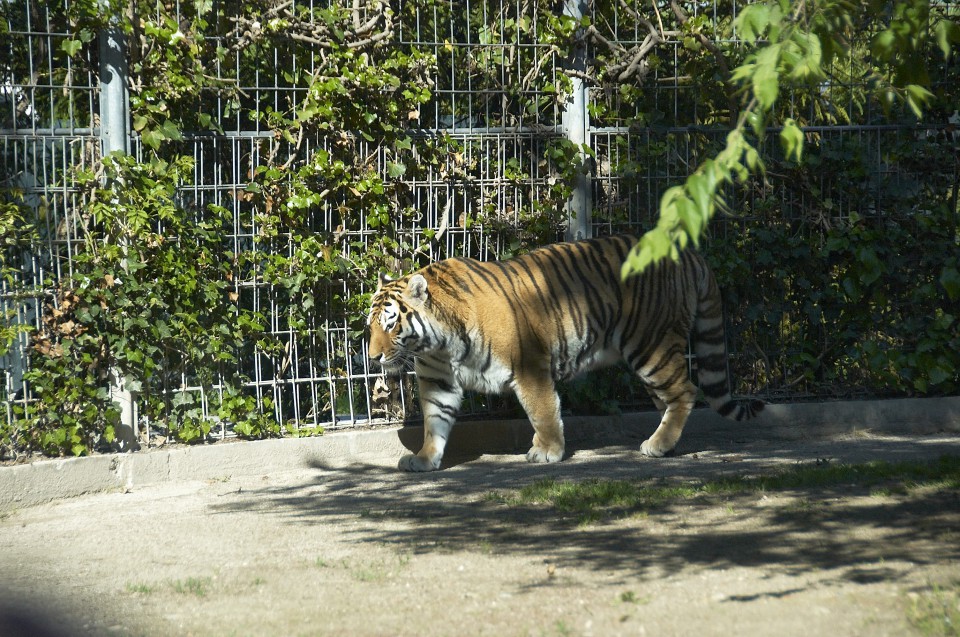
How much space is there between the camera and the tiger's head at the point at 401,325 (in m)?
7.15

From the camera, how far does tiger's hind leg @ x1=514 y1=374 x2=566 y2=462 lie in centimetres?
736

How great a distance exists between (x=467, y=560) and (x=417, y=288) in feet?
8.42

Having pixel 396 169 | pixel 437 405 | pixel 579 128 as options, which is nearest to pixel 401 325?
pixel 437 405

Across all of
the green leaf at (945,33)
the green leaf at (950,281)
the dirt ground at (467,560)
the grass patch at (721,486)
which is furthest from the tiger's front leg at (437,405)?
the green leaf at (945,33)

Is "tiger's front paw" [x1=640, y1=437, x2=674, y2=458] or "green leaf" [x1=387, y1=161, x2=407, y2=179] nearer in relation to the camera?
"tiger's front paw" [x1=640, y1=437, x2=674, y2=458]

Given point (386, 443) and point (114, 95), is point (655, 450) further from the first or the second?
point (114, 95)

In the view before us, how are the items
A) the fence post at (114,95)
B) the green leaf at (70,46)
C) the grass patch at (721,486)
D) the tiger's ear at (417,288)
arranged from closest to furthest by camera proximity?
the grass patch at (721,486) → the green leaf at (70,46) → the fence post at (114,95) → the tiger's ear at (417,288)

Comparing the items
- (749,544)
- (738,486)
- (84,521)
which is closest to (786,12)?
(749,544)

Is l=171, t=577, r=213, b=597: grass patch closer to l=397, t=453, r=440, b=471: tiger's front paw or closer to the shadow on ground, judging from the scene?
the shadow on ground

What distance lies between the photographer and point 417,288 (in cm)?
713

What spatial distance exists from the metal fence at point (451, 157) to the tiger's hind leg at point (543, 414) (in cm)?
85

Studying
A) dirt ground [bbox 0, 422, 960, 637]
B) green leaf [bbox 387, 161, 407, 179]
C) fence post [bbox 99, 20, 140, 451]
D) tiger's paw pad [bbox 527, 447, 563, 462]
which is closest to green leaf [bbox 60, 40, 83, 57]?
fence post [bbox 99, 20, 140, 451]

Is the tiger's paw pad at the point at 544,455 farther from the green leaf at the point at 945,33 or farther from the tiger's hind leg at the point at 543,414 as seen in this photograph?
the green leaf at the point at 945,33

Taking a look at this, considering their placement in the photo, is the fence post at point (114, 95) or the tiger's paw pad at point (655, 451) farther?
the tiger's paw pad at point (655, 451)
